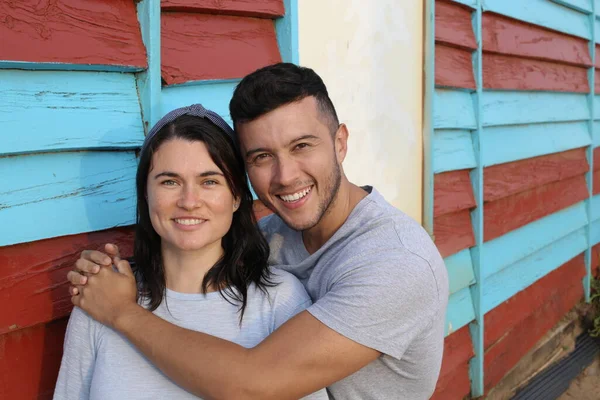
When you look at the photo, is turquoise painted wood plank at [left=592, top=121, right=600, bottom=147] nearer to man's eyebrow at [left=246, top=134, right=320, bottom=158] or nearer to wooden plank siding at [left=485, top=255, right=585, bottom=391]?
wooden plank siding at [left=485, top=255, right=585, bottom=391]

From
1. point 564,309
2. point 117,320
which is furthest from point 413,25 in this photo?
point 564,309

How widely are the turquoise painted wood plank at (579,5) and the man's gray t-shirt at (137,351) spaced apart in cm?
453

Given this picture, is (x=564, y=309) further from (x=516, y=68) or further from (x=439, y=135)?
(x=439, y=135)

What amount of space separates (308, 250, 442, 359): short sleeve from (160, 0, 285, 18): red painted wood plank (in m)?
1.07

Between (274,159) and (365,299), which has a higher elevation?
(274,159)

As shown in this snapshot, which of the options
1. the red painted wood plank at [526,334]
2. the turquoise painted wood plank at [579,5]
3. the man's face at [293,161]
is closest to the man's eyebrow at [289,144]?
the man's face at [293,161]

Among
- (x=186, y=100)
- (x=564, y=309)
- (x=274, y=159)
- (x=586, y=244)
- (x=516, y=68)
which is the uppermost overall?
(x=516, y=68)

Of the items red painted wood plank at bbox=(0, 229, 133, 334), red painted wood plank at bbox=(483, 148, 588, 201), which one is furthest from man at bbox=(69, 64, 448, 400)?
red painted wood plank at bbox=(483, 148, 588, 201)

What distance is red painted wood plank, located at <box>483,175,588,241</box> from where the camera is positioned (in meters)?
4.55

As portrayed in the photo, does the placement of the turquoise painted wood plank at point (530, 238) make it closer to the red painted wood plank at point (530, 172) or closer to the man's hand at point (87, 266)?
the red painted wood plank at point (530, 172)

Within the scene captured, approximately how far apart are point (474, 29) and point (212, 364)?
332cm

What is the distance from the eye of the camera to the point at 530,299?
5207 millimetres

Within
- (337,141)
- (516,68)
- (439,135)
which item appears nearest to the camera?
(337,141)

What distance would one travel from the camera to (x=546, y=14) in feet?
17.2
